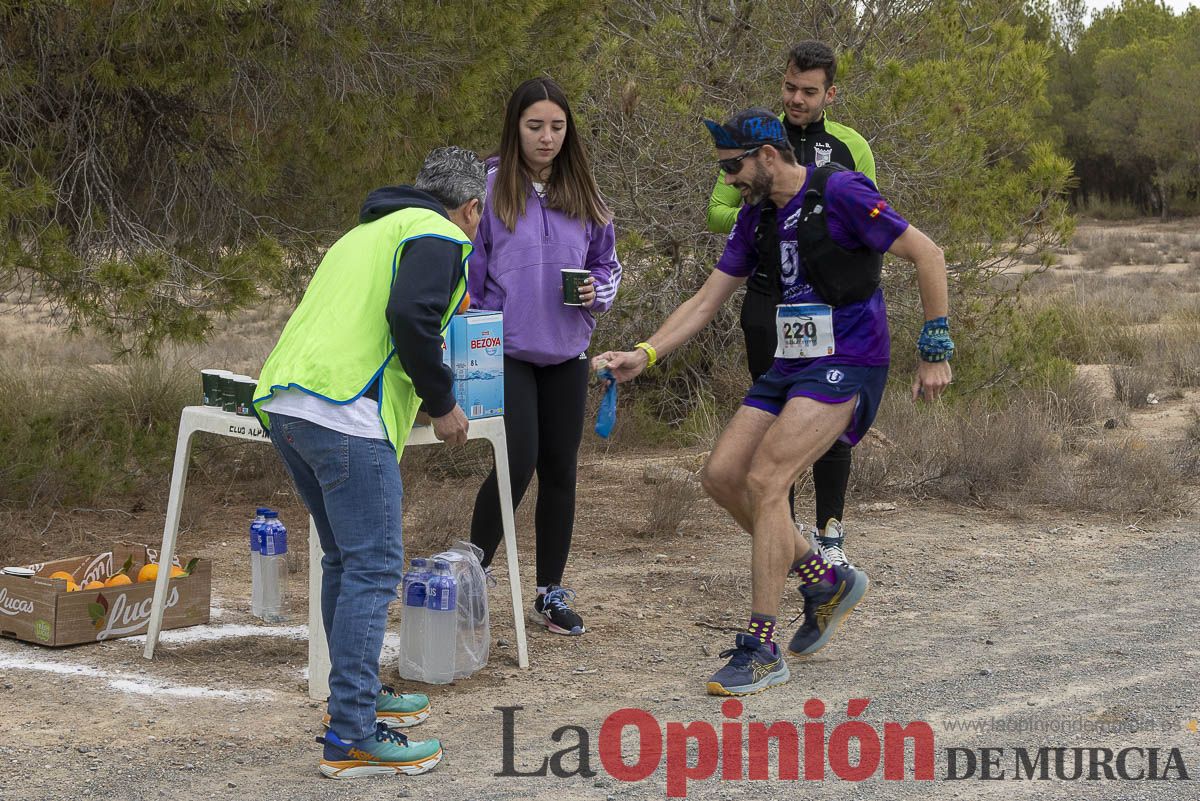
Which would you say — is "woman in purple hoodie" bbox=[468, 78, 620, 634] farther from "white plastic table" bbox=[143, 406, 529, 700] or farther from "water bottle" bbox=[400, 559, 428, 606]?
"water bottle" bbox=[400, 559, 428, 606]

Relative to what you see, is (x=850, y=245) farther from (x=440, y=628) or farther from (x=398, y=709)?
(x=398, y=709)

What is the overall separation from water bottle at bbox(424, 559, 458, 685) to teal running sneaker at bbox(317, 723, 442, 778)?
839 mm

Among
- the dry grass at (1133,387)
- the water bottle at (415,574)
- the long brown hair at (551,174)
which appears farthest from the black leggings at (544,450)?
the dry grass at (1133,387)

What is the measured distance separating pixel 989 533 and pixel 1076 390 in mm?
4127

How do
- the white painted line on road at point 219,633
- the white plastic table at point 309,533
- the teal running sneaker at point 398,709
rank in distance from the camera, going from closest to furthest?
the teal running sneaker at point 398,709 → the white plastic table at point 309,533 → the white painted line on road at point 219,633

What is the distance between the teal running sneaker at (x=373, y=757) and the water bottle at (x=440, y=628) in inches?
33.0

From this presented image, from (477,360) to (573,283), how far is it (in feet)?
1.67

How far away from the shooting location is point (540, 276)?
5.31 m

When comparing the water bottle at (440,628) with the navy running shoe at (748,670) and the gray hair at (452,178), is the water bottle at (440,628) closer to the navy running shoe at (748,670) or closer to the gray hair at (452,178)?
the navy running shoe at (748,670)

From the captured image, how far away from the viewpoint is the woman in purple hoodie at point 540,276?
17.3 ft

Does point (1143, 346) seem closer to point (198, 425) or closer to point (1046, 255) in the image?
point (1046, 255)

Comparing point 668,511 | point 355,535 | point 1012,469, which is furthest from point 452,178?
point 1012,469

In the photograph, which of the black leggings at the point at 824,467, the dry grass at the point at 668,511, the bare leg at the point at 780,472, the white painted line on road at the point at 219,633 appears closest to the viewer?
the bare leg at the point at 780,472

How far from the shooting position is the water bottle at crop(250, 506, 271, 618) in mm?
5566
